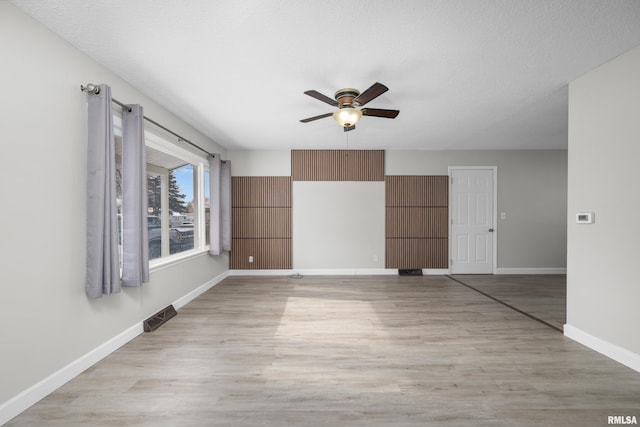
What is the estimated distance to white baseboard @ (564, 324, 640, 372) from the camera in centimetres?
226

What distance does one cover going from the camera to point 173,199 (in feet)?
13.4

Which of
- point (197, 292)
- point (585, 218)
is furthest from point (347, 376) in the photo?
point (197, 292)

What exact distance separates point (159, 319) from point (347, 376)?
2.29 meters

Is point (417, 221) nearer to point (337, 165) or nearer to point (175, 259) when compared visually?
point (337, 165)

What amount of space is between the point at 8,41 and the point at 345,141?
4.18 m

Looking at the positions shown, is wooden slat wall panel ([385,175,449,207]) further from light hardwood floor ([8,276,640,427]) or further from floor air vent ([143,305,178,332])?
floor air vent ([143,305,178,332])

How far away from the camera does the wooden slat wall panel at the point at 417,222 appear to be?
5855 millimetres

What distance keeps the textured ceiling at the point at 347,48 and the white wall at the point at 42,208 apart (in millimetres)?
236

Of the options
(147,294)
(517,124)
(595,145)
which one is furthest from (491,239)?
(147,294)

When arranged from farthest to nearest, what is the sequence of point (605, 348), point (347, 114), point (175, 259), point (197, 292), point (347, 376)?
point (197, 292), point (175, 259), point (347, 114), point (605, 348), point (347, 376)

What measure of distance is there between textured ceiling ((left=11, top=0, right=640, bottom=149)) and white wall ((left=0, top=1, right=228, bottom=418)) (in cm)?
24

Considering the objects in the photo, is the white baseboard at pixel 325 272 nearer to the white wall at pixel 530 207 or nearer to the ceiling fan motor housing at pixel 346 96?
the white wall at pixel 530 207

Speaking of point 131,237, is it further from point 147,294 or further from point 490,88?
point 490,88

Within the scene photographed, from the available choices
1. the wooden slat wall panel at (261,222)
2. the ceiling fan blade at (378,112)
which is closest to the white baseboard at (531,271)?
the wooden slat wall panel at (261,222)
